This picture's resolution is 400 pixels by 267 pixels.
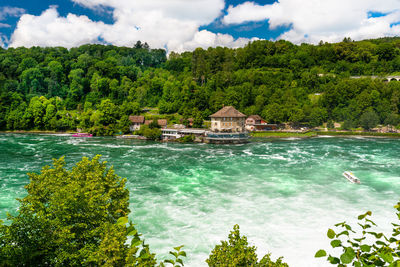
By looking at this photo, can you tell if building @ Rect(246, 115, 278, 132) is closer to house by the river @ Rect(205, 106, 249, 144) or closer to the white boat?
house by the river @ Rect(205, 106, 249, 144)

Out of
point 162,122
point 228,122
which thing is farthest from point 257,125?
point 162,122

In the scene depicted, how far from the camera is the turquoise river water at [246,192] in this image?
17.6 metres

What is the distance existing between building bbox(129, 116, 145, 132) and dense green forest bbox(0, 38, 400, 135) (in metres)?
2.20

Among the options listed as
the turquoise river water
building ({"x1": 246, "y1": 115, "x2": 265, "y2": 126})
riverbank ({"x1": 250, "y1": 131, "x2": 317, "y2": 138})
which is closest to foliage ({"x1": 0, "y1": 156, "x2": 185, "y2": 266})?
the turquoise river water

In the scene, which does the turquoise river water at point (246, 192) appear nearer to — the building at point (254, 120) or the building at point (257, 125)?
the building at point (257, 125)

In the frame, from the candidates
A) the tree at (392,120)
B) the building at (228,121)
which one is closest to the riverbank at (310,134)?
the building at (228,121)

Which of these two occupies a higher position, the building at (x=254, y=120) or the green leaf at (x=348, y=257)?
the building at (x=254, y=120)

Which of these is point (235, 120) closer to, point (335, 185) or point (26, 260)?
point (335, 185)

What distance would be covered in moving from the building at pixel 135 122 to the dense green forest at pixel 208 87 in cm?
220

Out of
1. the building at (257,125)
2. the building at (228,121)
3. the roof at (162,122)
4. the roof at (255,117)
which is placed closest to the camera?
the building at (228,121)

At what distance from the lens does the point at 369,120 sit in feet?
224

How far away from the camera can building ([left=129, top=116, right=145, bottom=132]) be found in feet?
239

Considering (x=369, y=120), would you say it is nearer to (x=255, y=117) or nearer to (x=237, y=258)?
(x=255, y=117)

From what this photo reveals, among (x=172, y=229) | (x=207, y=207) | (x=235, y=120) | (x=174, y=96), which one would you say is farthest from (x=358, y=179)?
(x=174, y=96)
